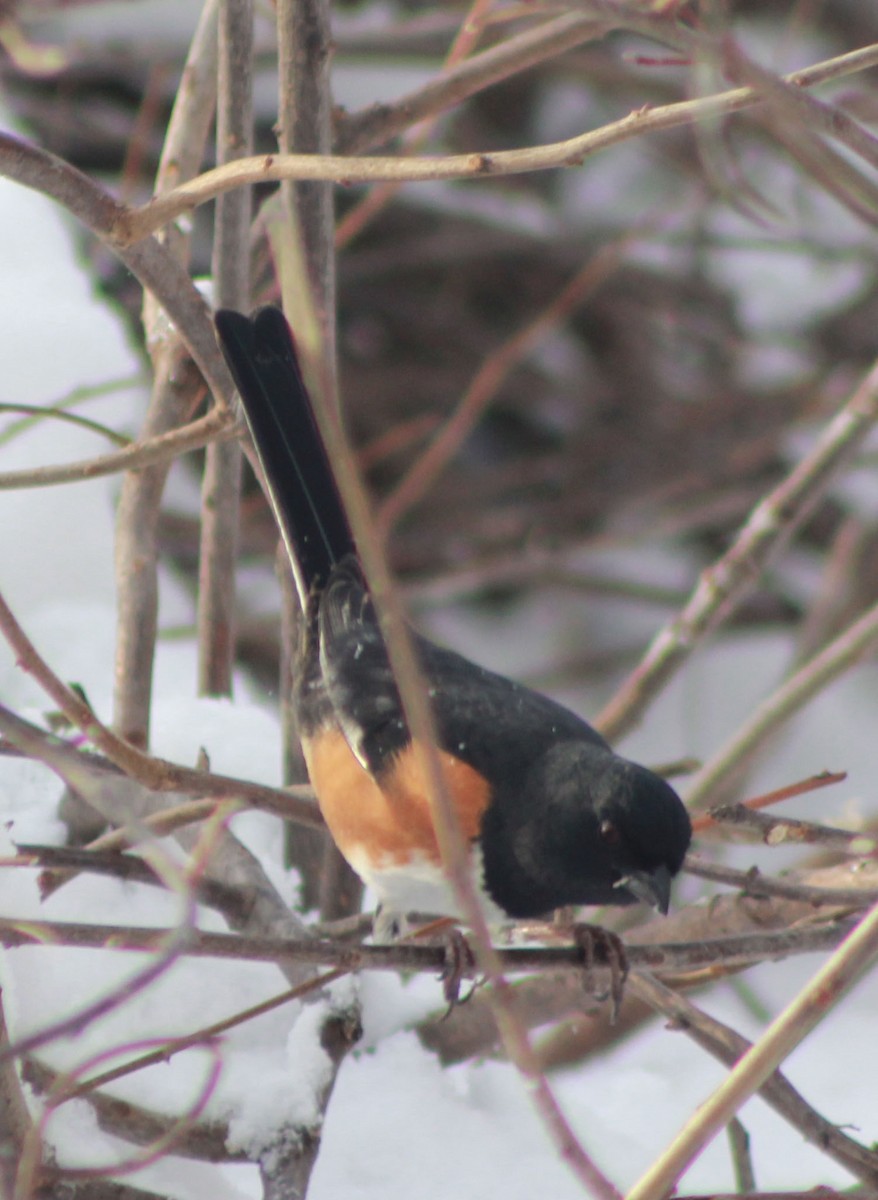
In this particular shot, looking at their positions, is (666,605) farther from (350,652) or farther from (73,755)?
(73,755)

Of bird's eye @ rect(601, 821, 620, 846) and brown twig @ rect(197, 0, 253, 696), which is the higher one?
brown twig @ rect(197, 0, 253, 696)

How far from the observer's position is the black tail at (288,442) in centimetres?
180

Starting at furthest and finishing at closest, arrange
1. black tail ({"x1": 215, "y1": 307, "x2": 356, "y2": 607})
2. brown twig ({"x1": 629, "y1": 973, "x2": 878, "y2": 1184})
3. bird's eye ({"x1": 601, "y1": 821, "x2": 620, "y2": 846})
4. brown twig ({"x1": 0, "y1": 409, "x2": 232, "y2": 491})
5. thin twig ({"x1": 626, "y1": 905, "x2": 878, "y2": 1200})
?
black tail ({"x1": 215, "y1": 307, "x2": 356, "y2": 607}), bird's eye ({"x1": 601, "y1": 821, "x2": 620, "y2": 846}), brown twig ({"x1": 0, "y1": 409, "x2": 232, "y2": 491}), brown twig ({"x1": 629, "y1": 973, "x2": 878, "y2": 1184}), thin twig ({"x1": 626, "y1": 905, "x2": 878, "y2": 1200})

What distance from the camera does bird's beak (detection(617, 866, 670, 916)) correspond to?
1652 millimetres

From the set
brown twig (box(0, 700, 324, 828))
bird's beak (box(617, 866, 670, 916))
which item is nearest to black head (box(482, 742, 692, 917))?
bird's beak (box(617, 866, 670, 916))

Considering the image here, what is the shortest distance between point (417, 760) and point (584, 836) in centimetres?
23

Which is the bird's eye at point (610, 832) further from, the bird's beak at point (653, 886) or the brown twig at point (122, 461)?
the brown twig at point (122, 461)

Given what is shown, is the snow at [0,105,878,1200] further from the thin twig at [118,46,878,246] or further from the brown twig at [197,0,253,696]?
the thin twig at [118,46,878,246]

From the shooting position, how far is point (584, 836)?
68.4 inches

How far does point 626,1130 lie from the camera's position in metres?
2.06

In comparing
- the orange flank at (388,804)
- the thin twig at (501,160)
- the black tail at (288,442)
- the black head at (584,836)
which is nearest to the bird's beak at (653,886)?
the black head at (584,836)

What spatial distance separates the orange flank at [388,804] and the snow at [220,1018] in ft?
0.65

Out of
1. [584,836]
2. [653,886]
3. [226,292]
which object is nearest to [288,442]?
[226,292]

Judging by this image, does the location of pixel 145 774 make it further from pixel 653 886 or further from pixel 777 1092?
pixel 777 1092
